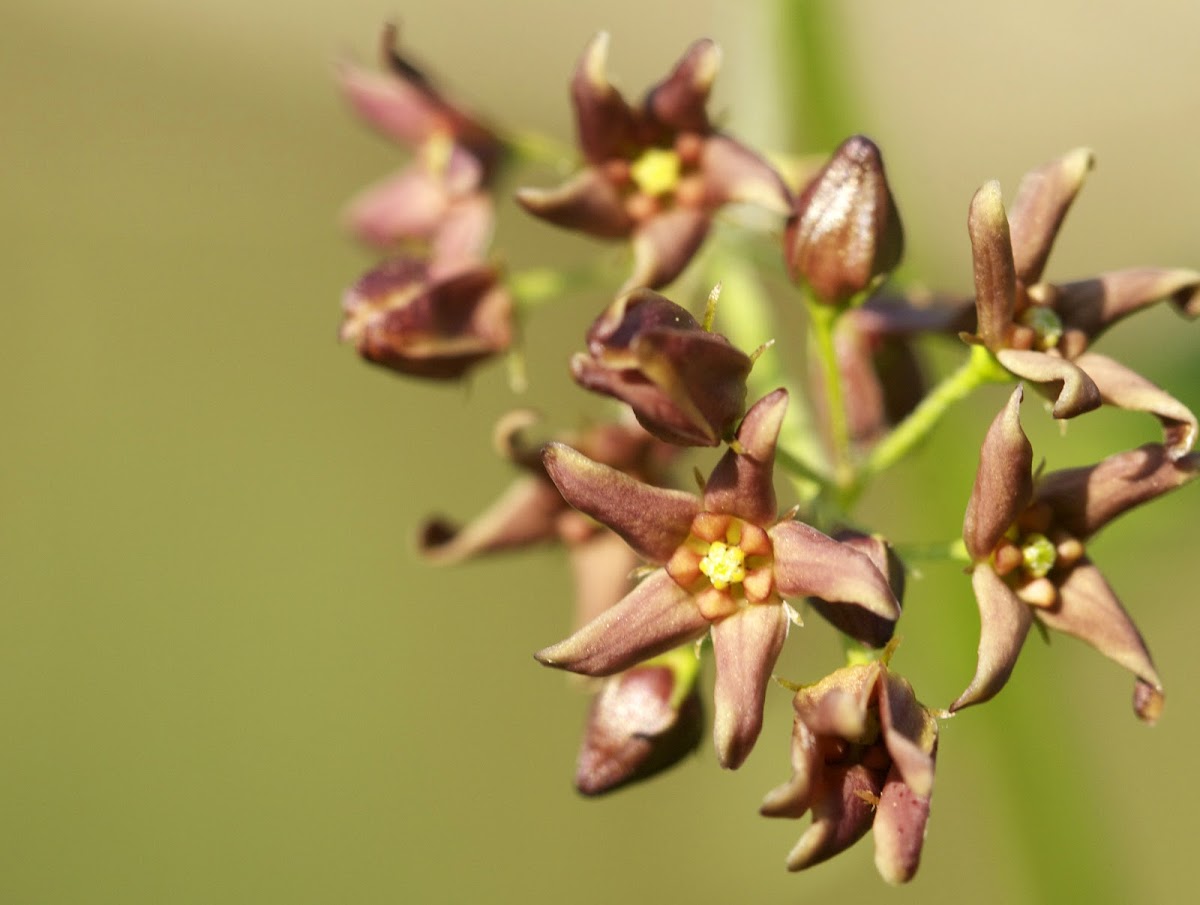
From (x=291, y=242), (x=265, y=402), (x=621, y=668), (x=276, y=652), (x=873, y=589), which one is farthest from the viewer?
(x=291, y=242)

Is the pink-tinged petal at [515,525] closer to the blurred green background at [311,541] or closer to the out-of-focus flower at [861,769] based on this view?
the out-of-focus flower at [861,769]

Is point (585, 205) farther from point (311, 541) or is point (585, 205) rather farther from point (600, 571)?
point (311, 541)

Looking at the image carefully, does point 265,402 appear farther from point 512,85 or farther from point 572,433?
point 572,433

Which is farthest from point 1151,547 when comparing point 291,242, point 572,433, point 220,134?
point 220,134

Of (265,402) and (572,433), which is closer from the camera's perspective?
(572,433)

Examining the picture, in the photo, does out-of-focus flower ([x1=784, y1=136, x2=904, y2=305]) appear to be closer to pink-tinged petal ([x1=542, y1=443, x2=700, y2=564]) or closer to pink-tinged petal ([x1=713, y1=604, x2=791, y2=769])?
pink-tinged petal ([x1=542, y1=443, x2=700, y2=564])

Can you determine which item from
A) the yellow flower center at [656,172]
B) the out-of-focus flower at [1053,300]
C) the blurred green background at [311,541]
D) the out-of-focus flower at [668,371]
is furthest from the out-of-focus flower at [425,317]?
the blurred green background at [311,541]

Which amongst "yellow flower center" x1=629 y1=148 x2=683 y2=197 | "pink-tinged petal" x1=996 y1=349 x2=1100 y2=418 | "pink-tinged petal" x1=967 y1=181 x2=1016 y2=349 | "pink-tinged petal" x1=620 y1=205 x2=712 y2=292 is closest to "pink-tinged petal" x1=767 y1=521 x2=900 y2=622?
"pink-tinged petal" x1=996 y1=349 x2=1100 y2=418

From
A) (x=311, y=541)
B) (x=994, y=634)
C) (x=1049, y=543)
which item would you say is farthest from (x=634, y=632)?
(x=311, y=541)
